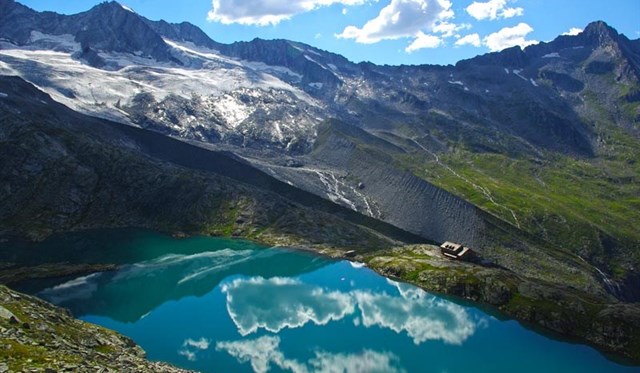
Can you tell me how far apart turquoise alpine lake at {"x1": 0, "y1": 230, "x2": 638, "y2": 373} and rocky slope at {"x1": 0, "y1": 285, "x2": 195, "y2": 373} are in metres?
8.40

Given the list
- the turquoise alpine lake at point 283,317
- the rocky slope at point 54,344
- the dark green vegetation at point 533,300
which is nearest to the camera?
the rocky slope at point 54,344

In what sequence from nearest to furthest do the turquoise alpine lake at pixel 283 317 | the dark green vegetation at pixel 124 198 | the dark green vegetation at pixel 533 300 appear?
the turquoise alpine lake at pixel 283 317
the dark green vegetation at pixel 533 300
the dark green vegetation at pixel 124 198

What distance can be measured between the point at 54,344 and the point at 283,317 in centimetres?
4432

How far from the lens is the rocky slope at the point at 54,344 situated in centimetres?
4303

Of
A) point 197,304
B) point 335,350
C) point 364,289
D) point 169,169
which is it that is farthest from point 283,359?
point 169,169

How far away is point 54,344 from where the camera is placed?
1967 inches

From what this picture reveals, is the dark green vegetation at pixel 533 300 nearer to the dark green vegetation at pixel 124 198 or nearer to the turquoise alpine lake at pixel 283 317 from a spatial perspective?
the turquoise alpine lake at pixel 283 317

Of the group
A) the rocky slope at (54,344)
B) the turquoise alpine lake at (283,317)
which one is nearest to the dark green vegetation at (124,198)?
the turquoise alpine lake at (283,317)

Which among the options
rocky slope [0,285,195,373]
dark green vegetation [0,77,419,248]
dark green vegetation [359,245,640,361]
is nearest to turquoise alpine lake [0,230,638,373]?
dark green vegetation [359,245,640,361]

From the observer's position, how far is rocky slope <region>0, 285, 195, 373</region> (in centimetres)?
4303

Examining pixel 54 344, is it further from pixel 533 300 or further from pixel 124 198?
pixel 124 198

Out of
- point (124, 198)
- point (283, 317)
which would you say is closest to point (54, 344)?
point (283, 317)

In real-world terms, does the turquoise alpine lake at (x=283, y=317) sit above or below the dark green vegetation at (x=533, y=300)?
below

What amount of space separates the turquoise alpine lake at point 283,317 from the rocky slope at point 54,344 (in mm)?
8403
